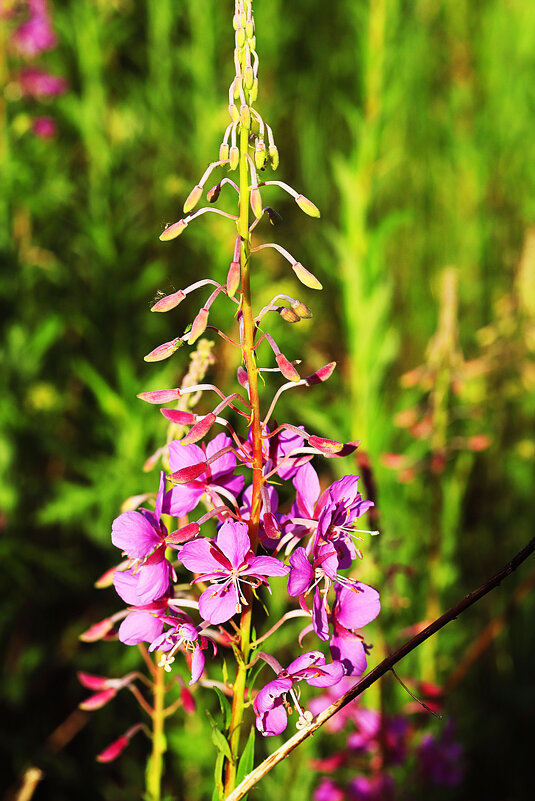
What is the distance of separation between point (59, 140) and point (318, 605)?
13.4 ft

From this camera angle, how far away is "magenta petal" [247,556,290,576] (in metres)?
0.98

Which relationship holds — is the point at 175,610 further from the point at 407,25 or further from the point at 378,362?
the point at 407,25

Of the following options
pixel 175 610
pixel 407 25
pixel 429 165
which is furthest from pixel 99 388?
pixel 429 165

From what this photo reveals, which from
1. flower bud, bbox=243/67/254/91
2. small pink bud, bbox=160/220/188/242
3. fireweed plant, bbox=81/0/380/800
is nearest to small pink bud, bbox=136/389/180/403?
fireweed plant, bbox=81/0/380/800

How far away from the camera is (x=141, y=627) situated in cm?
108

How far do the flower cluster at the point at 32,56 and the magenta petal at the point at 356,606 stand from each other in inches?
124

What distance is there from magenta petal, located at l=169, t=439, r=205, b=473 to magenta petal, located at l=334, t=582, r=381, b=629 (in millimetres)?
290

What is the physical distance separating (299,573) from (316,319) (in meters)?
3.50

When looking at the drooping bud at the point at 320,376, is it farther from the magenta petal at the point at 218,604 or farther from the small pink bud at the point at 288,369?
the magenta petal at the point at 218,604

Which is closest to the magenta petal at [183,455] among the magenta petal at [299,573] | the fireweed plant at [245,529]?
the fireweed plant at [245,529]

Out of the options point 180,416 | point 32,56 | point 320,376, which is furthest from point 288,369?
point 32,56

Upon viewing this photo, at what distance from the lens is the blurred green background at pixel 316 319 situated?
2.53m

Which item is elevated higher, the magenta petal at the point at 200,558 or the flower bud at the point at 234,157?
the flower bud at the point at 234,157

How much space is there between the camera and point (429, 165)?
4770mm
